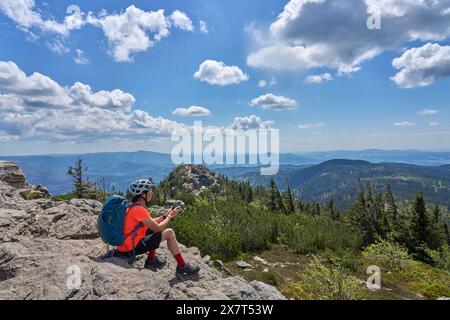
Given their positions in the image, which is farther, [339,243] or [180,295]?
[339,243]

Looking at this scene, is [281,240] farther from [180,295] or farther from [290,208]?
[290,208]

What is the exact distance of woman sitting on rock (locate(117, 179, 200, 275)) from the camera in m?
8.62

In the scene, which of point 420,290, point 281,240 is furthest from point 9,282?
point 281,240

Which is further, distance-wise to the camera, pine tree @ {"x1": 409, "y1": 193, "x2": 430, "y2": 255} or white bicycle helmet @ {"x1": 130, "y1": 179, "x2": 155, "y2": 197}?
pine tree @ {"x1": 409, "y1": 193, "x2": 430, "y2": 255}

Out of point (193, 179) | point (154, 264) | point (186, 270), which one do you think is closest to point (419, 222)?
point (186, 270)

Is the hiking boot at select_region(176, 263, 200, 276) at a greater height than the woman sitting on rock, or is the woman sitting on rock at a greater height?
the woman sitting on rock

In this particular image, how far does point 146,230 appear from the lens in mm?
9375

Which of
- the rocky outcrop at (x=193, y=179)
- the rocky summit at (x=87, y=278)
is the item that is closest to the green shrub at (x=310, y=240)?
the rocky summit at (x=87, y=278)

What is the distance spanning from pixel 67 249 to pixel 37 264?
175cm

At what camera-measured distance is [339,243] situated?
48.9 metres

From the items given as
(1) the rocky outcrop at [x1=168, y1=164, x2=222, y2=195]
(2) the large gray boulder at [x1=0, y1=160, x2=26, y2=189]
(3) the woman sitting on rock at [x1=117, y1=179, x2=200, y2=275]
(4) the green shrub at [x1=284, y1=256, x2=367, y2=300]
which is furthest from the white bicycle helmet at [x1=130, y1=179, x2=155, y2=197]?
(1) the rocky outcrop at [x1=168, y1=164, x2=222, y2=195]

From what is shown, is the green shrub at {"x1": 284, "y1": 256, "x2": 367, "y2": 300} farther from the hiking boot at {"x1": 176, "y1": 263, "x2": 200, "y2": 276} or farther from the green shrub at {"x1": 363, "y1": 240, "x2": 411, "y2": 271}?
the green shrub at {"x1": 363, "y1": 240, "x2": 411, "y2": 271}

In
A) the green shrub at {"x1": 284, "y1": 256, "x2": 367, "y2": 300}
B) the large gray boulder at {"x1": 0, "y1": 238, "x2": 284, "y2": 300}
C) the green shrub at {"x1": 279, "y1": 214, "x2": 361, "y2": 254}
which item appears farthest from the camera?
the green shrub at {"x1": 279, "y1": 214, "x2": 361, "y2": 254}

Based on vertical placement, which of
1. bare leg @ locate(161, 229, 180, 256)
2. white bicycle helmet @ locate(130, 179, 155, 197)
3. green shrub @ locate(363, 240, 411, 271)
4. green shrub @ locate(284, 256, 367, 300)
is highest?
white bicycle helmet @ locate(130, 179, 155, 197)
